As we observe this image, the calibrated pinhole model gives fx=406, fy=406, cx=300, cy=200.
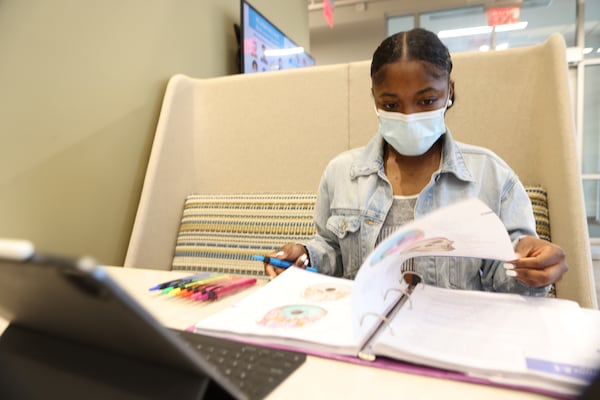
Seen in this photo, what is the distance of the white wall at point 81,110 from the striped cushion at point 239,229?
0.75 ft

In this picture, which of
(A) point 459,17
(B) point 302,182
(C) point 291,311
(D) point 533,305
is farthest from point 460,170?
(A) point 459,17

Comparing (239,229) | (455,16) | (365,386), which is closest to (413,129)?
(365,386)

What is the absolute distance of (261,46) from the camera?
2334 millimetres

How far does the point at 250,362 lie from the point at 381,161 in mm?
677

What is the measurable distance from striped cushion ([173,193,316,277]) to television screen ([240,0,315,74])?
906 mm

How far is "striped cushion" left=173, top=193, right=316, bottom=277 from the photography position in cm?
144

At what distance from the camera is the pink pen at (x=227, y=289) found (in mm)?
762

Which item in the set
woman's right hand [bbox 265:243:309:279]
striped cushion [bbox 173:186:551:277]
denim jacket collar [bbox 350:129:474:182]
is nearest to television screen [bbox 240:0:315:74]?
striped cushion [bbox 173:186:551:277]

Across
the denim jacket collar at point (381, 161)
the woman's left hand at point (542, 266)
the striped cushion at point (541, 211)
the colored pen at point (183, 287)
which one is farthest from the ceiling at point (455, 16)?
the woman's left hand at point (542, 266)

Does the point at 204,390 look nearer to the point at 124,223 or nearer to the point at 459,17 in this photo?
the point at 124,223

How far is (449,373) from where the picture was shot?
1.44 ft

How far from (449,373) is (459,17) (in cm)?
542

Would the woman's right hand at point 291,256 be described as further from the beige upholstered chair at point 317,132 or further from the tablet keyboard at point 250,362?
the beige upholstered chair at point 317,132

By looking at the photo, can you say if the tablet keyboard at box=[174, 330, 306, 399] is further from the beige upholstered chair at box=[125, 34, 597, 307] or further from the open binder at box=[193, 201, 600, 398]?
the beige upholstered chair at box=[125, 34, 597, 307]
